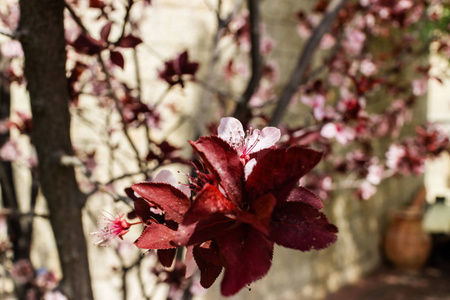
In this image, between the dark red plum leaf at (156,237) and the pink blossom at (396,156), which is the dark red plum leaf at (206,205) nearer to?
the dark red plum leaf at (156,237)

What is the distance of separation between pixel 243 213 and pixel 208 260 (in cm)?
7

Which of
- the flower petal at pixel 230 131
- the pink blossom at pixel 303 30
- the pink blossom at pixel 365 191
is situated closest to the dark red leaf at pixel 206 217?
the flower petal at pixel 230 131

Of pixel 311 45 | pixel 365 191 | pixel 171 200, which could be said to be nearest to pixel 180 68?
pixel 311 45

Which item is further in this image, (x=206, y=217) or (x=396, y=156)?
(x=396, y=156)

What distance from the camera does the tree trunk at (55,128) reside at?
0.91 meters

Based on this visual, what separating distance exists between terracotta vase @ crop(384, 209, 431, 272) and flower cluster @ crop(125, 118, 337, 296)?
4121mm

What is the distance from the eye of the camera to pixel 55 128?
996 millimetres

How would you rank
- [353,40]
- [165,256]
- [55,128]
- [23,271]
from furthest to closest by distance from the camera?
[353,40] → [23,271] → [55,128] → [165,256]

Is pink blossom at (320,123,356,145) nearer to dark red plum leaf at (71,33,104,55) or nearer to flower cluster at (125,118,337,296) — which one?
dark red plum leaf at (71,33,104,55)

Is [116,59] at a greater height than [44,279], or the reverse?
[116,59]

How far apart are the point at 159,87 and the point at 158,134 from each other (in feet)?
0.83

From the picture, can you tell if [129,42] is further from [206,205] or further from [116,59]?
[206,205]

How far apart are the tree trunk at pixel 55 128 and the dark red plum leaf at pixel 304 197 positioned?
0.65m

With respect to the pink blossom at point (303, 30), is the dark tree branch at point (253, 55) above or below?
below
